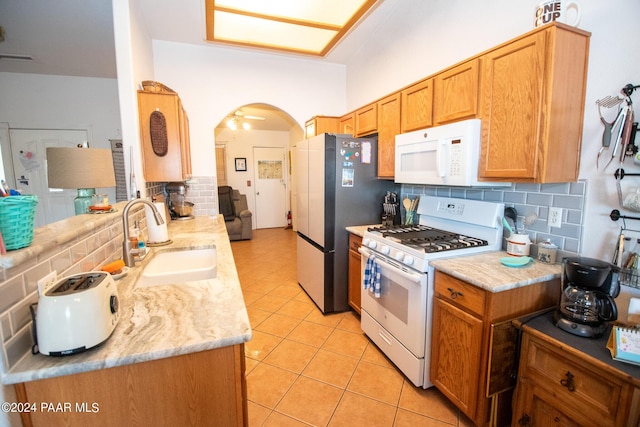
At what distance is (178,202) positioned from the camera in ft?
10.6

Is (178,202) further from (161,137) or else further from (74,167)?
(74,167)

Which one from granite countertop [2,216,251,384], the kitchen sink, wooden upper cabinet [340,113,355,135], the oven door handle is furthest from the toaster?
wooden upper cabinet [340,113,355,135]

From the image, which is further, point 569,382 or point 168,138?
point 168,138

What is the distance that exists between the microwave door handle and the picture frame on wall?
5.49 m

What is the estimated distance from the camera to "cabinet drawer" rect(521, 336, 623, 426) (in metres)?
1.06

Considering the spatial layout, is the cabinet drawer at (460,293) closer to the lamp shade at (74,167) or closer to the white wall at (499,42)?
the white wall at (499,42)

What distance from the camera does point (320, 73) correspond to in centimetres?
384

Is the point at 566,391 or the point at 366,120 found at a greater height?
the point at 366,120

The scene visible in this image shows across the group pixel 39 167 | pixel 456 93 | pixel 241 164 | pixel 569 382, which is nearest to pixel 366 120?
pixel 456 93

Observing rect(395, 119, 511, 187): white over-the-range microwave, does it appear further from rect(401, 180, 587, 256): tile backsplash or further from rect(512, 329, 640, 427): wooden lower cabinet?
rect(512, 329, 640, 427): wooden lower cabinet

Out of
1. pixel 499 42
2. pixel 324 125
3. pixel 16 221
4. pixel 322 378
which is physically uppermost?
pixel 499 42

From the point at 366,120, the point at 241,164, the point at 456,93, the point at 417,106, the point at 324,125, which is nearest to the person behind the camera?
the point at 456,93

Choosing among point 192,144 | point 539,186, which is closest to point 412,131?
point 539,186

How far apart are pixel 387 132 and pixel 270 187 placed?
4.81m
